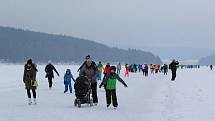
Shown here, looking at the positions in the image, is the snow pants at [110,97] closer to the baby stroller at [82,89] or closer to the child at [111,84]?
the child at [111,84]

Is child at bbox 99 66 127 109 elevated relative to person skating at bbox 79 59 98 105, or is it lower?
lower

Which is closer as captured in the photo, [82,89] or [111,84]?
[111,84]

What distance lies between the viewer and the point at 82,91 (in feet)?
53.8

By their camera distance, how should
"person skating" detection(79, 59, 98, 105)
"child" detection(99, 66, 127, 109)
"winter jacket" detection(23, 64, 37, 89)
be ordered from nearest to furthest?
"child" detection(99, 66, 127, 109) < "person skating" detection(79, 59, 98, 105) < "winter jacket" detection(23, 64, 37, 89)

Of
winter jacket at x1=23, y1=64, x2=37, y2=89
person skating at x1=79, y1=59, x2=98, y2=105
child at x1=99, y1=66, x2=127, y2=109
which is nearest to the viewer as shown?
child at x1=99, y1=66, x2=127, y2=109

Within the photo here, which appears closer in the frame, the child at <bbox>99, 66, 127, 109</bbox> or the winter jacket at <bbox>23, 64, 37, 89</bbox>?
the child at <bbox>99, 66, 127, 109</bbox>

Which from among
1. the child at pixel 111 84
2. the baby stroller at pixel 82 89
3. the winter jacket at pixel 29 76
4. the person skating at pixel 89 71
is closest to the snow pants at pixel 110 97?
the child at pixel 111 84

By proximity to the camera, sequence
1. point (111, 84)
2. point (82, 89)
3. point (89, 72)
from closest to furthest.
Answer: point (111, 84)
point (82, 89)
point (89, 72)

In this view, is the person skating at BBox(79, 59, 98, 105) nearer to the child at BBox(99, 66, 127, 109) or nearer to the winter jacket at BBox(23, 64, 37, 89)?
the child at BBox(99, 66, 127, 109)

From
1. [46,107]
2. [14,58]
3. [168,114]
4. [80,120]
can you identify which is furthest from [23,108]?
[14,58]

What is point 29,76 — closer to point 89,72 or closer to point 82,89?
point 82,89

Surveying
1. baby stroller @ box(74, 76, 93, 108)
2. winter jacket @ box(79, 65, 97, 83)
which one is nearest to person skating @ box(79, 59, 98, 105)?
winter jacket @ box(79, 65, 97, 83)

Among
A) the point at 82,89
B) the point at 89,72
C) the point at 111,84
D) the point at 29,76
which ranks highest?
the point at 89,72

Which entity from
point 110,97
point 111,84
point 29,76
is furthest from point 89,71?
point 29,76
